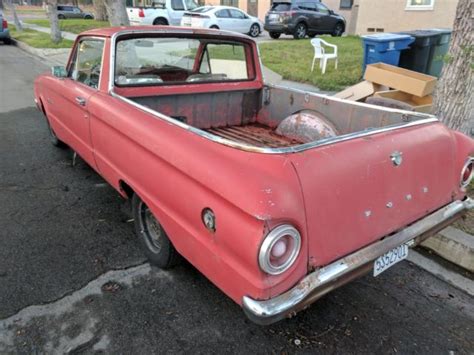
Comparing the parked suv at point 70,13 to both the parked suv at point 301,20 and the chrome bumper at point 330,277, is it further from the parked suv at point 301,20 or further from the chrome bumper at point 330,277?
the chrome bumper at point 330,277

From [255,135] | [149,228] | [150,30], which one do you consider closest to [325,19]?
[255,135]

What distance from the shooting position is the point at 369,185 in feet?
7.00

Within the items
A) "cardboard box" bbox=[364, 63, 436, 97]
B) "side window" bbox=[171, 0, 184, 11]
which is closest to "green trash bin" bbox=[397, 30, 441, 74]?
"cardboard box" bbox=[364, 63, 436, 97]

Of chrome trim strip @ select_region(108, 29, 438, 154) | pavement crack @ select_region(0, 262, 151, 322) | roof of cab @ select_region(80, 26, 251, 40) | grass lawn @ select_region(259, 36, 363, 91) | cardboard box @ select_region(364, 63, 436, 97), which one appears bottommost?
pavement crack @ select_region(0, 262, 151, 322)

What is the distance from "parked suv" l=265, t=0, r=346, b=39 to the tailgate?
16.9 meters

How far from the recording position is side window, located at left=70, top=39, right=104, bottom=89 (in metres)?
3.53

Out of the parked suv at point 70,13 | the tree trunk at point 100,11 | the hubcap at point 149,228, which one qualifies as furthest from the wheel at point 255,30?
the parked suv at point 70,13

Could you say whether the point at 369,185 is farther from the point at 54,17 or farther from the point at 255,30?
the point at 255,30

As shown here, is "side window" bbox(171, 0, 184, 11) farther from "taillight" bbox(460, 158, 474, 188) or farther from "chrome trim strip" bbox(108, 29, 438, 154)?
"taillight" bbox(460, 158, 474, 188)

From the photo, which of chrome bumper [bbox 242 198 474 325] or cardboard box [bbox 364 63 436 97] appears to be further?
cardboard box [bbox 364 63 436 97]

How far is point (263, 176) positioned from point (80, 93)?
245cm

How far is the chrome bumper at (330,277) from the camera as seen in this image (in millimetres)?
1799

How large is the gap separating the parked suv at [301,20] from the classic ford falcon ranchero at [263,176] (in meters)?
15.4

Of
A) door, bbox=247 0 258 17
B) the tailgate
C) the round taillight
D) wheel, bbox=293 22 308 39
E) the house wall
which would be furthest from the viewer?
door, bbox=247 0 258 17
